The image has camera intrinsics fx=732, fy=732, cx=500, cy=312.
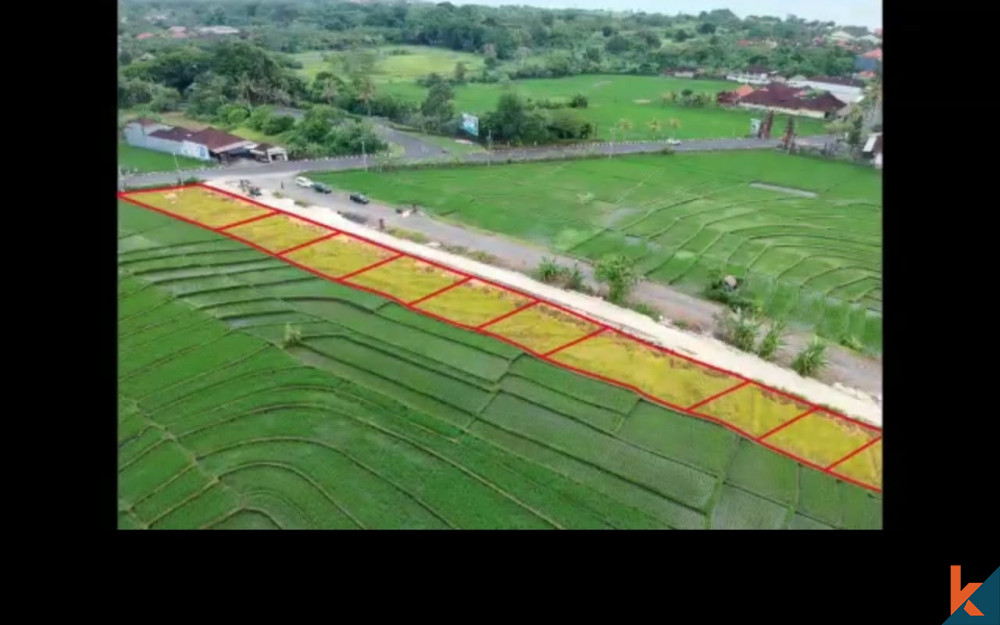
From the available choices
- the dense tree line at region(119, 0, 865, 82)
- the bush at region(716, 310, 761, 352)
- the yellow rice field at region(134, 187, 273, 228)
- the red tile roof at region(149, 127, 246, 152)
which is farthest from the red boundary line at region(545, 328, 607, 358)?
the dense tree line at region(119, 0, 865, 82)

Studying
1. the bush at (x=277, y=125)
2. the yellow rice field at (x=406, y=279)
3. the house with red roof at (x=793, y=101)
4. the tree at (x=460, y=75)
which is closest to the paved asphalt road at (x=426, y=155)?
the bush at (x=277, y=125)

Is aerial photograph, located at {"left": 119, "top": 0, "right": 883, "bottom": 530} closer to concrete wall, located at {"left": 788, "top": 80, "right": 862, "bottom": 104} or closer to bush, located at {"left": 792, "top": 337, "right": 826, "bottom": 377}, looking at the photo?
bush, located at {"left": 792, "top": 337, "right": 826, "bottom": 377}

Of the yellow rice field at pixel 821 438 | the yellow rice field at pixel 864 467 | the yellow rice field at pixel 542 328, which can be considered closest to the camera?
the yellow rice field at pixel 864 467

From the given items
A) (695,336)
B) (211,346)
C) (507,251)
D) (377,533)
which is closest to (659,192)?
(507,251)

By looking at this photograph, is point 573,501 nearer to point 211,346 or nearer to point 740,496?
point 740,496

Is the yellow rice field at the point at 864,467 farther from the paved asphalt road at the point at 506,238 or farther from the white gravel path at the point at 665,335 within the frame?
the paved asphalt road at the point at 506,238

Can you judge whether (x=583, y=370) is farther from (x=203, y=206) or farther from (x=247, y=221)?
(x=203, y=206)
